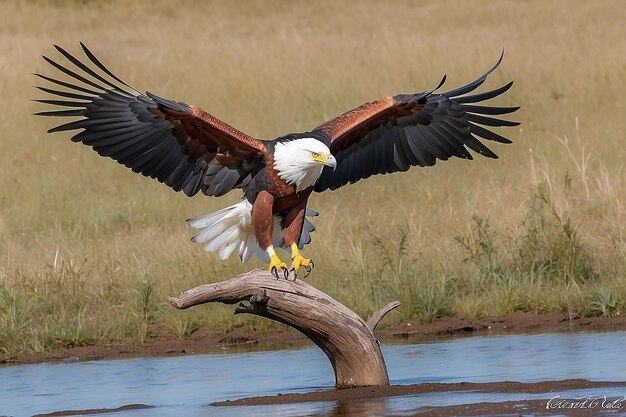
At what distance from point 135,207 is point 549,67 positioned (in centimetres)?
622

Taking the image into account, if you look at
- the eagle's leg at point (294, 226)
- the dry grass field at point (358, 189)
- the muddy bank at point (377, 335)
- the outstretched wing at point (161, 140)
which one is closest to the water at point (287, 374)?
the muddy bank at point (377, 335)

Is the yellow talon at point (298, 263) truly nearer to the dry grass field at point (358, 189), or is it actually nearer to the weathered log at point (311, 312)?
the weathered log at point (311, 312)

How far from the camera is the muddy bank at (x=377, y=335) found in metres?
9.37

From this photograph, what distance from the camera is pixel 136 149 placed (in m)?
8.08

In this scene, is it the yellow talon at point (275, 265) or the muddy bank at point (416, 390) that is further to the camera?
the yellow talon at point (275, 265)

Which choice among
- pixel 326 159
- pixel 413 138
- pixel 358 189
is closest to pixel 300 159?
pixel 326 159

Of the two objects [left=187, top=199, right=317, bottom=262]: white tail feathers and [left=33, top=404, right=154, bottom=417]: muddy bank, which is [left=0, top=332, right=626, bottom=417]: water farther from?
[left=187, top=199, right=317, bottom=262]: white tail feathers

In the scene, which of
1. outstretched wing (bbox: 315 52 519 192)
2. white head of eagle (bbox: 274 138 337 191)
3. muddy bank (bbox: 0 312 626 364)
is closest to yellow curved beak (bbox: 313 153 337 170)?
white head of eagle (bbox: 274 138 337 191)

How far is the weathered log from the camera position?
23.0 feet

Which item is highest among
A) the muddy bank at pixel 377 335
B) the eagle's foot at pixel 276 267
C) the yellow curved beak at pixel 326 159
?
the yellow curved beak at pixel 326 159

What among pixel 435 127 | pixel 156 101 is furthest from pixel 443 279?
pixel 156 101

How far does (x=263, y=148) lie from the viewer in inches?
314

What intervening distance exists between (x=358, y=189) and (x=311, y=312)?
21.1 ft

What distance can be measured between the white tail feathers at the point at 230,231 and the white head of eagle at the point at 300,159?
1.80 feet
